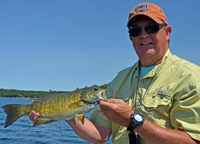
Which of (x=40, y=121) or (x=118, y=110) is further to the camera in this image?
(x=40, y=121)

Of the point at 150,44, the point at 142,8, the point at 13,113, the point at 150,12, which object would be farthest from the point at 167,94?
the point at 13,113

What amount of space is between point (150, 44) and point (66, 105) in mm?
1505

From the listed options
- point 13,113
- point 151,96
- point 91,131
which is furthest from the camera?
point 13,113

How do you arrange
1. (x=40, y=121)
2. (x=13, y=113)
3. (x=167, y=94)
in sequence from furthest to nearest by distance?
(x=13, y=113)
(x=40, y=121)
(x=167, y=94)

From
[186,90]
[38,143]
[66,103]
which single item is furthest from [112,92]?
[38,143]

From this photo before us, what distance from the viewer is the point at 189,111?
297 centimetres

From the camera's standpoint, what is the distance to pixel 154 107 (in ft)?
10.9

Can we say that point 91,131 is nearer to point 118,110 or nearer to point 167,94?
point 118,110

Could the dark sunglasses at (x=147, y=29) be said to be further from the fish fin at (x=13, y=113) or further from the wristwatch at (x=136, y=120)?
the fish fin at (x=13, y=113)

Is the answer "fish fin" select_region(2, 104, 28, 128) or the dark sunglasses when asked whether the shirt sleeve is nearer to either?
the dark sunglasses

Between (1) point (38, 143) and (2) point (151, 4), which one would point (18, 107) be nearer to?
(2) point (151, 4)

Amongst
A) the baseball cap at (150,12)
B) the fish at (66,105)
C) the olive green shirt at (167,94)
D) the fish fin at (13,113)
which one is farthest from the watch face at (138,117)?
the fish fin at (13,113)

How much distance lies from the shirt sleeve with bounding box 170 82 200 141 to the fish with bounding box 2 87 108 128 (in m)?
0.94

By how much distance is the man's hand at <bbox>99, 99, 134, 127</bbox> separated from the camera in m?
2.96
